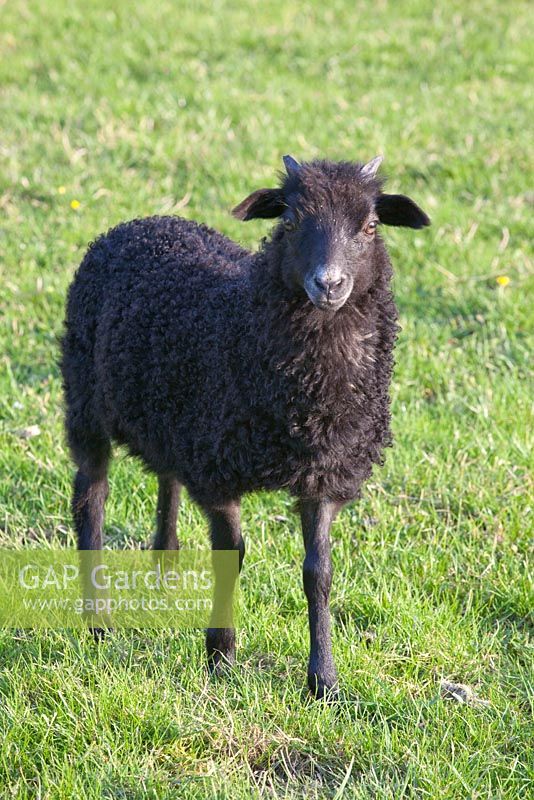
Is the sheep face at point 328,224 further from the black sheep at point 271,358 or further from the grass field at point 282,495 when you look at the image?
the grass field at point 282,495

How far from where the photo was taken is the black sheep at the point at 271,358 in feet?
10.7

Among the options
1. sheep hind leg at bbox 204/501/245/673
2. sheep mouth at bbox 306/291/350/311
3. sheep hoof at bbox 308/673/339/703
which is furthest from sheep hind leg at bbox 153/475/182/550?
sheep mouth at bbox 306/291/350/311

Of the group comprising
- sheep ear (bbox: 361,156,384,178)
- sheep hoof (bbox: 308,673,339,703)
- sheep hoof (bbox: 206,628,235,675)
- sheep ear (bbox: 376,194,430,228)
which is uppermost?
sheep ear (bbox: 361,156,384,178)

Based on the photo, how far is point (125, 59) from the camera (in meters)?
9.49

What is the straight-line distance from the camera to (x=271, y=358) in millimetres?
3328

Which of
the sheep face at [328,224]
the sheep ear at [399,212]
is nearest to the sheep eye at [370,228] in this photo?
the sheep face at [328,224]

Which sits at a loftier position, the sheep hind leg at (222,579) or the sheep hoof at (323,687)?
the sheep hind leg at (222,579)

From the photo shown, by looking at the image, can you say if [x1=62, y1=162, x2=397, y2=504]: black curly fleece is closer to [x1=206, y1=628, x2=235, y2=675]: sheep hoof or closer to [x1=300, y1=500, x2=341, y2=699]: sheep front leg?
[x1=300, y1=500, x2=341, y2=699]: sheep front leg

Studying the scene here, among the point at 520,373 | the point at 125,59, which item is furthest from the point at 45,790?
the point at 125,59

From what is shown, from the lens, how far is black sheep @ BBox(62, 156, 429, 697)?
3.25 m

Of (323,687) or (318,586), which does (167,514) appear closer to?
(318,586)

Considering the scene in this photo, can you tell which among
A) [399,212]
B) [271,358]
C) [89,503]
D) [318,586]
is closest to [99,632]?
[89,503]

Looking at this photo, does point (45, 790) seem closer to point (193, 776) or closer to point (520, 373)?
point (193, 776)

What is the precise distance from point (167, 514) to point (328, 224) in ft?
5.22
